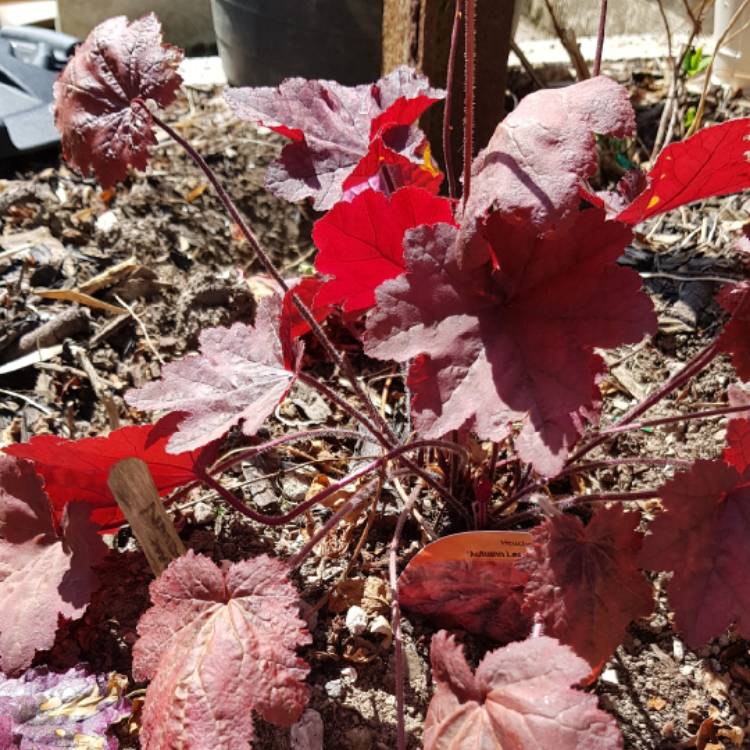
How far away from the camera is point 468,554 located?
1214 mm

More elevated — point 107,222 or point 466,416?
point 466,416

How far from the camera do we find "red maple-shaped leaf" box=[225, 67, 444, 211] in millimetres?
1364

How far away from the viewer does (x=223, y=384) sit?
116cm

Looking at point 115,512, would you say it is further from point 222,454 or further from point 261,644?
point 261,644

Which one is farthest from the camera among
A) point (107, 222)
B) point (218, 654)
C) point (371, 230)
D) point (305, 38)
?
point (305, 38)

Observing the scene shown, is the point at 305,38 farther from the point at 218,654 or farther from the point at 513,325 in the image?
the point at 218,654

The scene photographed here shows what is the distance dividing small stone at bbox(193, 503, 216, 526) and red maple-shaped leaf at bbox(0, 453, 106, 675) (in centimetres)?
27

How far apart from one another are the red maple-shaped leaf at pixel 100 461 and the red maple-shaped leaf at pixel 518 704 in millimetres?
452

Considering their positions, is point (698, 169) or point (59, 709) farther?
point (59, 709)

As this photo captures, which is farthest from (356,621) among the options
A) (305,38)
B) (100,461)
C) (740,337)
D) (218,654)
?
(305,38)

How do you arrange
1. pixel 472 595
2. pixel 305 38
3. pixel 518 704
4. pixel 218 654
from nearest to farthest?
pixel 518 704 → pixel 218 654 → pixel 472 595 → pixel 305 38

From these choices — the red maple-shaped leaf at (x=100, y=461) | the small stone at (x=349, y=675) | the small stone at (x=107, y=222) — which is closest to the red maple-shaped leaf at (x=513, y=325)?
the red maple-shaped leaf at (x=100, y=461)

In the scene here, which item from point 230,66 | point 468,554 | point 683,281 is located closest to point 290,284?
point 468,554

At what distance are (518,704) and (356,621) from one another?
422 millimetres
